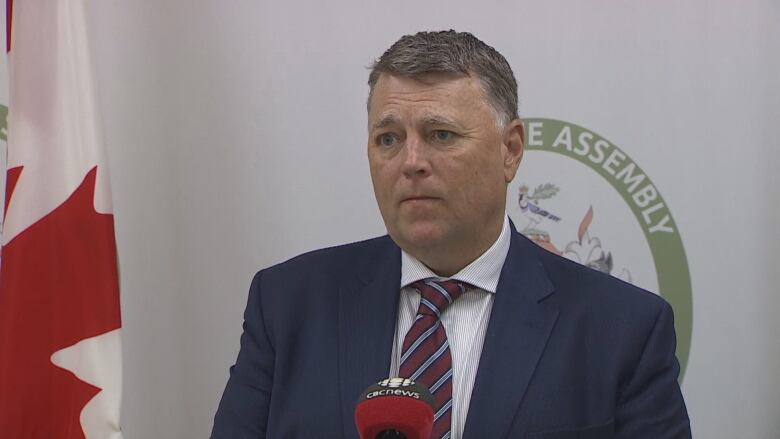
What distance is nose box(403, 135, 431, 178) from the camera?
184 cm

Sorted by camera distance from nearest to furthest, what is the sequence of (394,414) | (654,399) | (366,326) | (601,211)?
(394,414) → (654,399) → (366,326) → (601,211)

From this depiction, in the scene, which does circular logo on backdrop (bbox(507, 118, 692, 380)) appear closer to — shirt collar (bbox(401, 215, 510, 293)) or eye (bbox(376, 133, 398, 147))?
shirt collar (bbox(401, 215, 510, 293))

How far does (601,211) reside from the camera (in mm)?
2682

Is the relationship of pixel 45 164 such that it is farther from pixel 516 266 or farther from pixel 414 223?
pixel 516 266

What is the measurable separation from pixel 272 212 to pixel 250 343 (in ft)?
2.77

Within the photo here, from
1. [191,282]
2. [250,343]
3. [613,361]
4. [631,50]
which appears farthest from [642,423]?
[191,282]

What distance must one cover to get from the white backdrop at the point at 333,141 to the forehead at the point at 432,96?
835 mm

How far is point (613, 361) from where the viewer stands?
6.05 ft

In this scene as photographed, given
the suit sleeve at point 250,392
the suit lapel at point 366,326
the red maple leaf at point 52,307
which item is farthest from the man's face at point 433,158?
the red maple leaf at point 52,307

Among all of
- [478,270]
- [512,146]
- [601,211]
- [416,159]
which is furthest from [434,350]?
[601,211]

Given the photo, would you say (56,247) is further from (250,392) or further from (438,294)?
(438,294)

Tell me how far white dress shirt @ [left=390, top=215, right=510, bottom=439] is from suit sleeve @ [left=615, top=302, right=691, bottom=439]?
1.02 feet

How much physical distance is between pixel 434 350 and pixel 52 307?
3.64 feet

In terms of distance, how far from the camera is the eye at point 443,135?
188 cm
